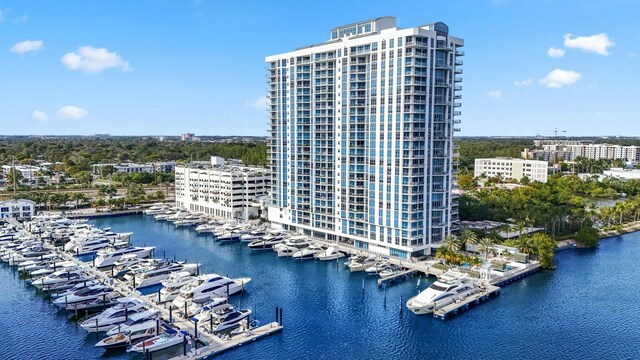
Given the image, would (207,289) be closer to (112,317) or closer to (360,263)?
(112,317)

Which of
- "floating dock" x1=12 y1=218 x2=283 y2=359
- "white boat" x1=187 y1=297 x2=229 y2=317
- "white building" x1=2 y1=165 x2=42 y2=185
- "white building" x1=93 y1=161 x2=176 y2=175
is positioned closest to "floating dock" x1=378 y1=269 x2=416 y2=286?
"floating dock" x1=12 y1=218 x2=283 y2=359

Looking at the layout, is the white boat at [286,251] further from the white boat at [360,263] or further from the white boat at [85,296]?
the white boat at [85,296]

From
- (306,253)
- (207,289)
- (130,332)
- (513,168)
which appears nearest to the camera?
(130,332)

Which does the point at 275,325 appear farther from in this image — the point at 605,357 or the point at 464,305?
the point at 605,357

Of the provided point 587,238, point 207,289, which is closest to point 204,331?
point 207,289

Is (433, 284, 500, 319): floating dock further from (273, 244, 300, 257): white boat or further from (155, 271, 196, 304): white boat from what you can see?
(155, 271, 196, 304): white boat

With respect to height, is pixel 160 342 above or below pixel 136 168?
below

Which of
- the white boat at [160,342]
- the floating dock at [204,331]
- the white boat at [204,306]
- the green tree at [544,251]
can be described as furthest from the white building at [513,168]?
the white boat at [160,342]
